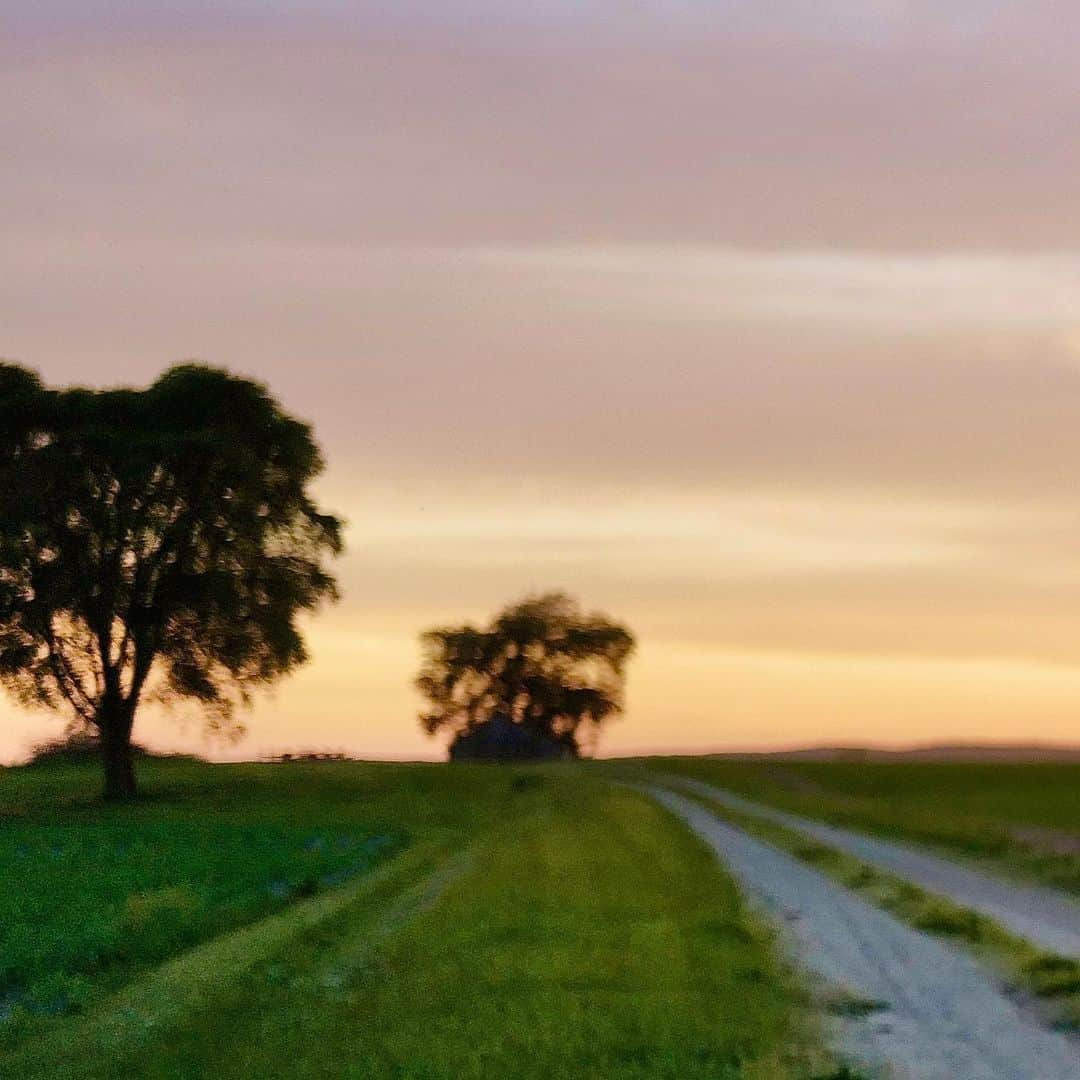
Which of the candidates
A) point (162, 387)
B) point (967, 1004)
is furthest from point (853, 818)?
point (967, 1004)

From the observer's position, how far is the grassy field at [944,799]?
3925 centimetres

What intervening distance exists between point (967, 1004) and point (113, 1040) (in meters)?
7.82

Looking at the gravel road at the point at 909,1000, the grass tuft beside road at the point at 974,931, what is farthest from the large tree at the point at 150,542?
the gravel road at the point at 909,1000

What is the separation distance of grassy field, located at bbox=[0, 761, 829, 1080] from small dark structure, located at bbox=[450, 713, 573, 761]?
7321cm

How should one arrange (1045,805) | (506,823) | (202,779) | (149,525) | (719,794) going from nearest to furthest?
(506,823) → (1045,805) → (149,525) → (719,794) → (202,779)

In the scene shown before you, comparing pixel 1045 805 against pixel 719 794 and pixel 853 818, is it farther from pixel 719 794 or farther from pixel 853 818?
pixel 719 794

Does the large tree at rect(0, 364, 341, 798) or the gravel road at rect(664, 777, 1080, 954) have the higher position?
the large tree at rect(0, 364, 341, 798)

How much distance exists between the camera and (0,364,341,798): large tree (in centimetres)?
6188

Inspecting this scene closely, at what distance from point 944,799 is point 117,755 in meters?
30.2

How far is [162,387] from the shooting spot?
6525 cm

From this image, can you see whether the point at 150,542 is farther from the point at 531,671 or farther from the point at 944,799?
the point at 531,671

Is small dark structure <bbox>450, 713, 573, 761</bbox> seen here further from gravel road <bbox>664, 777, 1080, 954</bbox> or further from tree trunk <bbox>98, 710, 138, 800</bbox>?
gravel road <bbox>664, 777, 1080, 954</bbox>

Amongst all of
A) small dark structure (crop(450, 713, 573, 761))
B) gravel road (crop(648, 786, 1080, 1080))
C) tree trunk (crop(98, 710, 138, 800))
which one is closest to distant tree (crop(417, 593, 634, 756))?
small dark structure (crop(450, 713, 573, 761))

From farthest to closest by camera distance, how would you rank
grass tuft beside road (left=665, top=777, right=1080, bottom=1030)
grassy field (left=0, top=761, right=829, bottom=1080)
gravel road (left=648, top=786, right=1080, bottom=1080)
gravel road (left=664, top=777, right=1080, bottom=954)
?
gravel road (left=664, top=777, right=1080, bottom=954)
grass tuft beside road (left=665, top=777, right=1080, bottom=1030)
grassy field (left=0, top=761, right=829, bottom=1080)
gravel road (left=648, top=786, right=1080, bottom=1080)
